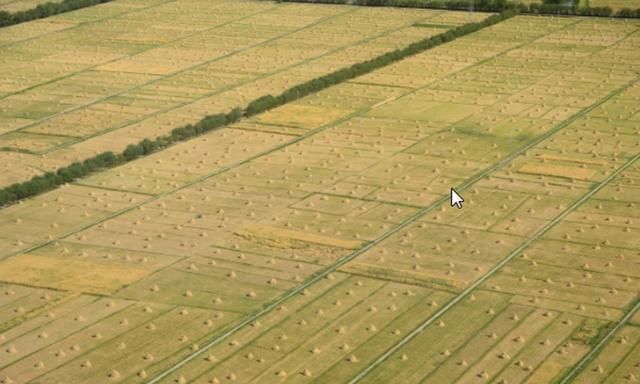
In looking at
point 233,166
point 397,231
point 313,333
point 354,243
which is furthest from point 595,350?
point 233,166

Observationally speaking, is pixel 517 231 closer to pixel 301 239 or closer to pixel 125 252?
pixel 301 239

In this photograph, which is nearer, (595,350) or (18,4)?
(595,350)

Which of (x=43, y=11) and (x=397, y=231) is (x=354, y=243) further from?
(x=43, y=11)

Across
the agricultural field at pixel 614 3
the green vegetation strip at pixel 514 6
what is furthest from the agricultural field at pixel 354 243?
the agricultural field at pixel 614 3

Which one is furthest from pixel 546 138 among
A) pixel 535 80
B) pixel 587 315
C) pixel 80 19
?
pixel 80 19

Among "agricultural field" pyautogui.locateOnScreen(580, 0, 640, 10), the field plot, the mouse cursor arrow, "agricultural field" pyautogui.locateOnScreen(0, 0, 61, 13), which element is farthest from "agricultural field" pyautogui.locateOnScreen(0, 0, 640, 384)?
"agricultural field" pyautogui.locateOnScreen(0, 0, 61, 13)

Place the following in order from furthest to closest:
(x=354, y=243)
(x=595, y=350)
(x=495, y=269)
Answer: (x=354, y=243), (x=495, y=269), (x=595, y=350)
